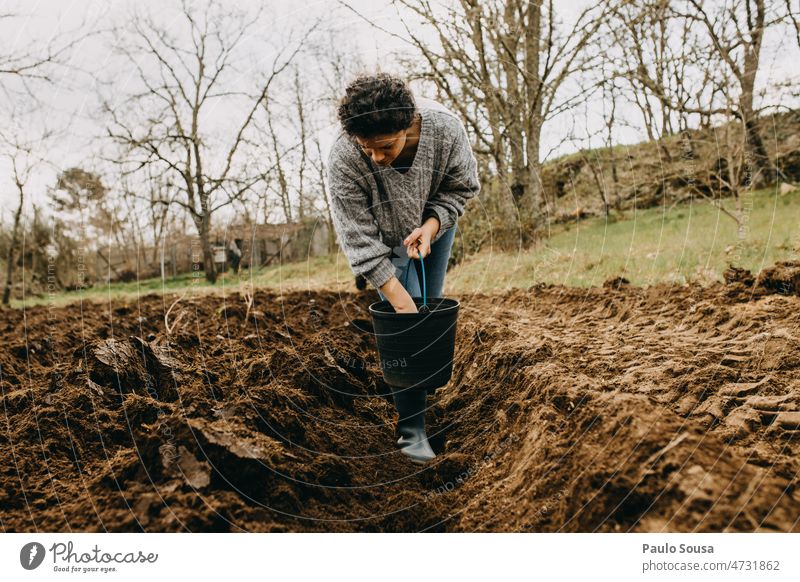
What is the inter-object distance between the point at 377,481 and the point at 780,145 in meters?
12.1

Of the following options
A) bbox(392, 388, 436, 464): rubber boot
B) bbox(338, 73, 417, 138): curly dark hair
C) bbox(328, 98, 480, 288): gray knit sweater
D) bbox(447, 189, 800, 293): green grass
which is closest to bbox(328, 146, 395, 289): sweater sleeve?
bbox(328, 98, 480, 288): gray knit sweater

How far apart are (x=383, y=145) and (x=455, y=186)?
69cm

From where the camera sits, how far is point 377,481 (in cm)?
231

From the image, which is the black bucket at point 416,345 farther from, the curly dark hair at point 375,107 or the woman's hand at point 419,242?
the curly dark hair at point 375,107

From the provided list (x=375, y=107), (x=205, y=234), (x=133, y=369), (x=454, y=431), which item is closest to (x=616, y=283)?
(x=454, y=431)

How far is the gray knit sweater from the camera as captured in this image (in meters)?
2.47

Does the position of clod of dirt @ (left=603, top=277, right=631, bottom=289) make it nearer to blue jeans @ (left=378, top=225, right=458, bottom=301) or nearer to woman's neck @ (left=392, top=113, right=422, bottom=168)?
blue jeans @ (left=378, top=225, right=458, bottom=301)

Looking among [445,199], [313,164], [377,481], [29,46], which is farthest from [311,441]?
[29,46]

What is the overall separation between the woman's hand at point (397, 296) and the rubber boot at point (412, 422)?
0.42m

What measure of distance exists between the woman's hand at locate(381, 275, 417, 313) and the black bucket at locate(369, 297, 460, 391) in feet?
0.17

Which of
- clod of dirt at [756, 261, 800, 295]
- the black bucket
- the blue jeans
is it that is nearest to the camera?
the black bucket

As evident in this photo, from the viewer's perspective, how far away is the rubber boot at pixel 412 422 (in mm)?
2582

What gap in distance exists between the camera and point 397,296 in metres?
2.42
